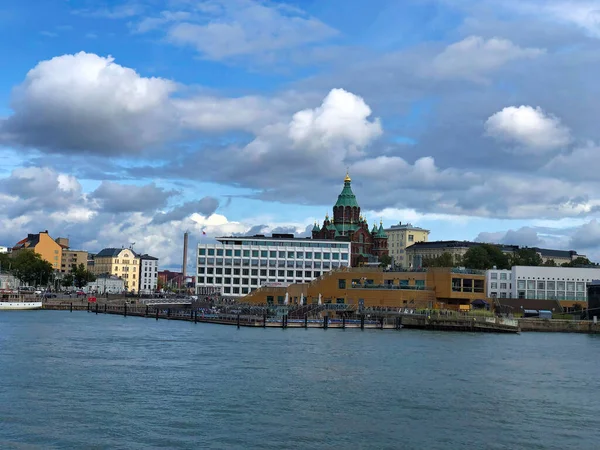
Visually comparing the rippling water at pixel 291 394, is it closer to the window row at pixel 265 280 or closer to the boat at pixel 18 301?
the boat at pixel 18 301

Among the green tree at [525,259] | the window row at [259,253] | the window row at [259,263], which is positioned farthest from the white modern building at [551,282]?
the window row at [259,253]

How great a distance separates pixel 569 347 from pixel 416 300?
1197 inches

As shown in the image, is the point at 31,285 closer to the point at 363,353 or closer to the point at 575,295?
the point at 575,295

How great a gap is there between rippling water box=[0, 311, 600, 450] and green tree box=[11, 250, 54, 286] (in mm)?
104837

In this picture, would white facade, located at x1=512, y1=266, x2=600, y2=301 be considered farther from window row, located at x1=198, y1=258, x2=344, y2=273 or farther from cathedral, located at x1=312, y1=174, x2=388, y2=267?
cathedral, located at x1=312, y1=174, x2=388, y2=267

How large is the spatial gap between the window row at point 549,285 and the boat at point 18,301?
82900 millimetres

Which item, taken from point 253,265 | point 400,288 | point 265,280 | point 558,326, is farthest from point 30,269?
point 558,326

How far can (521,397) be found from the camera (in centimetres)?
4466

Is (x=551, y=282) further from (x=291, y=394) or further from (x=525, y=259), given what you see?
(x=291, y=394)

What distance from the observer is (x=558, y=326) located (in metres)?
104

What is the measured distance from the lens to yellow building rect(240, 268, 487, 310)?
106 metres

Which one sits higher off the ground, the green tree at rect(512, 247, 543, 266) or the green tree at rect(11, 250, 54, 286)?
the green tree at rect(512, 247, 543, 266)

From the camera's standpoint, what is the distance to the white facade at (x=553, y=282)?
124m

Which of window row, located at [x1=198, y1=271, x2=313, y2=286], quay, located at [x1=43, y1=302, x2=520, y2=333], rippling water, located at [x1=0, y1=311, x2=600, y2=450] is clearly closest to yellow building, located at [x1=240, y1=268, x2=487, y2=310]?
quay, located at [x1=43, y1=302, x2=520, y2=333]
